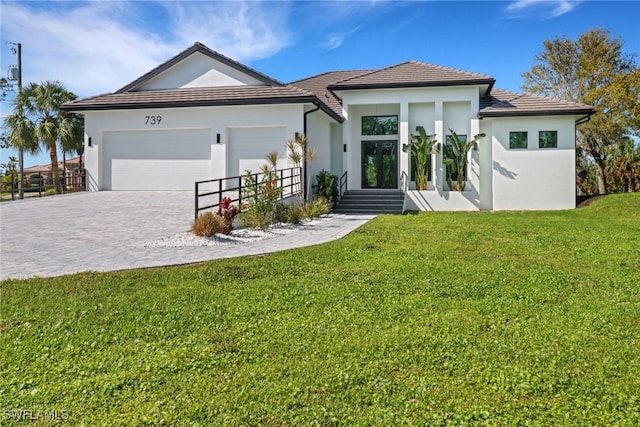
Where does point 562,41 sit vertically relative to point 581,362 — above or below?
above

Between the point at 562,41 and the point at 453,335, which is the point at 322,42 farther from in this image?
the point at 562,41

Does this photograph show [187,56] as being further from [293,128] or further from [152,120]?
[293,128]

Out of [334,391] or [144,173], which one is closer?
[334,391]

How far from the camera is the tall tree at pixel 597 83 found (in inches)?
1014

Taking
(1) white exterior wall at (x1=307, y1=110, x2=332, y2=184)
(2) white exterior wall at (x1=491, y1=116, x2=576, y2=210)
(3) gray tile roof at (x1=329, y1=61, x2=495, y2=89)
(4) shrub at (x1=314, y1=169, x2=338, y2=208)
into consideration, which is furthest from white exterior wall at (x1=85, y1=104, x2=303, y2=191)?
(2) white exterior wall at (x1=491, y1=116, x2=576, y2=210)

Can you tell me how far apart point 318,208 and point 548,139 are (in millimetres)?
10659

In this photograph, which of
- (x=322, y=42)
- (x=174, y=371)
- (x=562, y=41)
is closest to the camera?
(x=174, y=371)

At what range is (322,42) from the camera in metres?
18.0

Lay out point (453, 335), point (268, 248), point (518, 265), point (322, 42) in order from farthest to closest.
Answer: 1. point (322, 42)
2. point (268, 248)
3. point (518, 265)
4. point (453, 335)

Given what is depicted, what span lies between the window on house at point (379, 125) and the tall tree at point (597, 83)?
47.0ft

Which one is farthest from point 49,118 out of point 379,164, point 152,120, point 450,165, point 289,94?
point 450,165

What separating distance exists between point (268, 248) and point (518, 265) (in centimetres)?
480

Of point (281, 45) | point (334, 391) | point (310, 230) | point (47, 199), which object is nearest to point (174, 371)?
point (334, 391)

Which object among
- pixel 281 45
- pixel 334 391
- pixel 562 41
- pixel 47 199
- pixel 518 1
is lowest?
pixel 334 391
